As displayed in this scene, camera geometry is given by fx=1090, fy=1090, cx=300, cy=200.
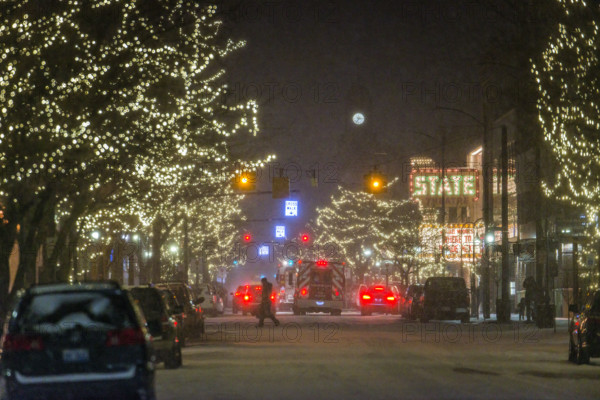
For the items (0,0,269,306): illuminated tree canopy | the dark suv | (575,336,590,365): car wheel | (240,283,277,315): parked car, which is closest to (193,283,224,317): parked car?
(240,283,277,315): parked car

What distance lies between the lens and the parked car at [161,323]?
20.6 metres

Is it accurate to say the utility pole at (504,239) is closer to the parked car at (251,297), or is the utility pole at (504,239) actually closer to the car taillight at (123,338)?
the parked car at (251,297)

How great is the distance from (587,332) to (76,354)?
39.6 feet

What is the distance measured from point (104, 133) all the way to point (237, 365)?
Answer: 364 inches

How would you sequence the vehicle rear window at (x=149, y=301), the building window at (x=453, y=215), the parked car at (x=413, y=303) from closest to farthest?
the vehicle rear window at (x=149, y=301), the parked car at (x=413, y=303), the building window at (x=453, y=215)

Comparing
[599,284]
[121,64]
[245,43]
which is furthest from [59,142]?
[599,284]

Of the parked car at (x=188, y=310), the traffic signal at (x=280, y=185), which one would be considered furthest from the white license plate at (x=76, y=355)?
the traffic signal at (x=280, y=185)

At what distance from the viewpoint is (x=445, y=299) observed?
4672 centimetres

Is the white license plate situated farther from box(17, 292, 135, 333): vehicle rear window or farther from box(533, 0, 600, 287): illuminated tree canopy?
box(533, 0, 600, 287): illuminated tree canopy

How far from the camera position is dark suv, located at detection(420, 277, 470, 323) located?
153 feet

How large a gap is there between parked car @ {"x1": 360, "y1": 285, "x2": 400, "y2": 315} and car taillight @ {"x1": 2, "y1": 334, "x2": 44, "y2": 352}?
47.2 meters

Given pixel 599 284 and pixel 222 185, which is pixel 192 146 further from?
pixel 222 185

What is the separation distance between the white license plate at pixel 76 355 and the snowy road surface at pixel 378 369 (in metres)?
3.11

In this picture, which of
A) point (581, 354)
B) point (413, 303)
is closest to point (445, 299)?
point (413, 303)
